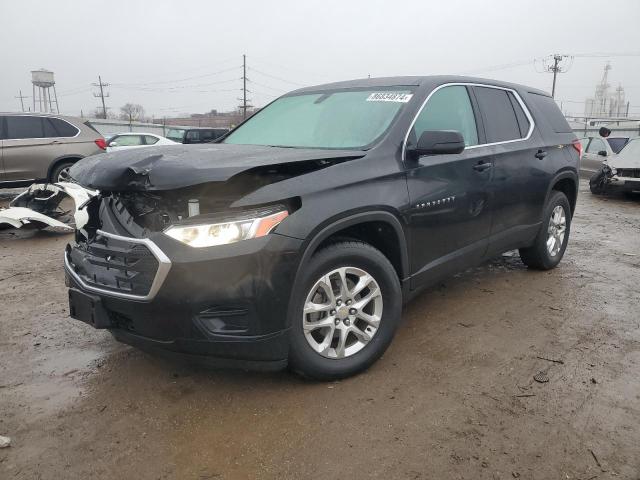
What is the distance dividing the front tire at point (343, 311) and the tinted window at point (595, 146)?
13.3 metres

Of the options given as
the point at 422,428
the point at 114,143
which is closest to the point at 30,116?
the point at 114,143

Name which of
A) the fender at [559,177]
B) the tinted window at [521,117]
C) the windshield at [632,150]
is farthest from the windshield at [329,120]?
the windshield at [632,150]

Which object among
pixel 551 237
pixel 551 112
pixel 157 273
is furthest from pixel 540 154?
pixel 157 273

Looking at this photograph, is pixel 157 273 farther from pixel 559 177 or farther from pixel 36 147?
pixel 36 147

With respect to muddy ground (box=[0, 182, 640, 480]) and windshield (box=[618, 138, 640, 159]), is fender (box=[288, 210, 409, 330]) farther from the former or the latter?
windshield (box=[618, 138, 640, 159])

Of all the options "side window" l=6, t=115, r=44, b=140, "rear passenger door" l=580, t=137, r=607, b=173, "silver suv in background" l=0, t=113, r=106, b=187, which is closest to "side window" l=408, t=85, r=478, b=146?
"silver suv in background" l=0, t=113, r=106, b=187

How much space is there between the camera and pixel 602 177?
37.8ft

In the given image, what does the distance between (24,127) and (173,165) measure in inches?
347

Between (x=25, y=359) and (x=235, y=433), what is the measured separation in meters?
1.69

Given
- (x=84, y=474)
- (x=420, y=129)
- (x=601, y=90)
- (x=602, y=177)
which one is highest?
(x=601, y=90)

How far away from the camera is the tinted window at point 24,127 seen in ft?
30.9

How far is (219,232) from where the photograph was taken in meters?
2.38

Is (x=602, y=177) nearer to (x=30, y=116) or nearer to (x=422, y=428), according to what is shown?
(x=422, y=428)

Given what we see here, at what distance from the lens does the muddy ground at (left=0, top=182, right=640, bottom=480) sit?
7.20 feet
